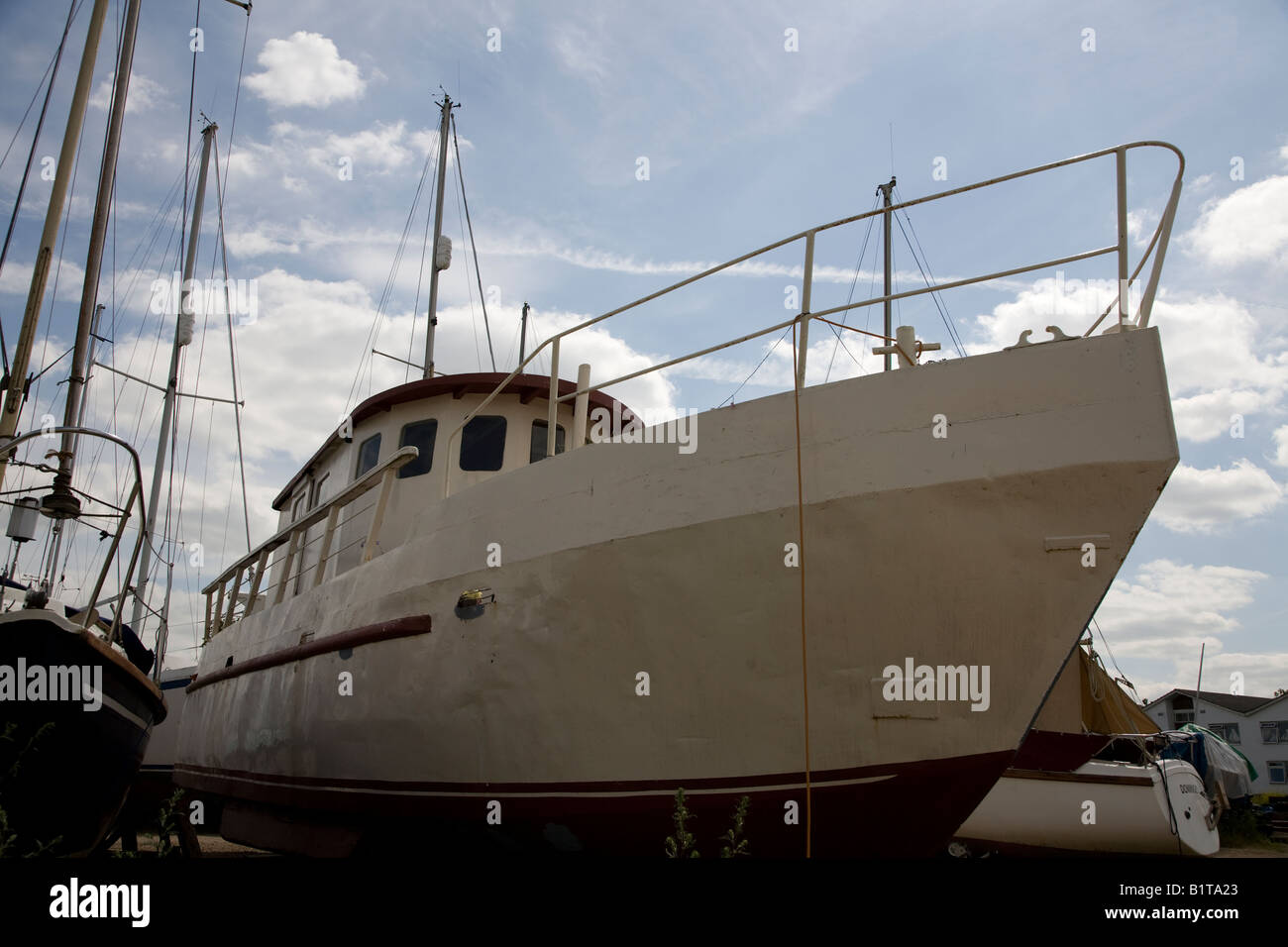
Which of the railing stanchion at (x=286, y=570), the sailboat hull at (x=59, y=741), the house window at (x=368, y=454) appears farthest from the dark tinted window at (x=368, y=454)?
the sailboat hull at (x=59, y=741)

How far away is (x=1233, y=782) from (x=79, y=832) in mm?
20545

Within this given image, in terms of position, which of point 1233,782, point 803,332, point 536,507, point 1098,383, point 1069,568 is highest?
point 803,332

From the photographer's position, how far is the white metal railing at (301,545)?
6.50 metres

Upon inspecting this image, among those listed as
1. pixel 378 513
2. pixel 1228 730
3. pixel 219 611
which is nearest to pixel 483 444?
pixel 378 513

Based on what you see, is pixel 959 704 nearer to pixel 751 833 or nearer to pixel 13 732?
pixel 751 833

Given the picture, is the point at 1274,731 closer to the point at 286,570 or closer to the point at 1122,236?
the point at 1122,236

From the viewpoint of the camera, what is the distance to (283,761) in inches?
279

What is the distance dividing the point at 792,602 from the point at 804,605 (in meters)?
0.07

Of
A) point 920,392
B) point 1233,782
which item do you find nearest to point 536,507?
point 920,392

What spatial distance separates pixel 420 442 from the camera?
7820 millimetres

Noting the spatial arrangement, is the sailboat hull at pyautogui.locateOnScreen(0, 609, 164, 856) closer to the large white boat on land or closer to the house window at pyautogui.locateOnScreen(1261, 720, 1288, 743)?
the large white boat on land

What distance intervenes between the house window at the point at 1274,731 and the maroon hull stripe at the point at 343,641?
3796 cm

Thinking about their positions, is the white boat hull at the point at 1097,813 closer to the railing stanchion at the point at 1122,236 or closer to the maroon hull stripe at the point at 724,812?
the maroon hull stripe at the point at 724,812
